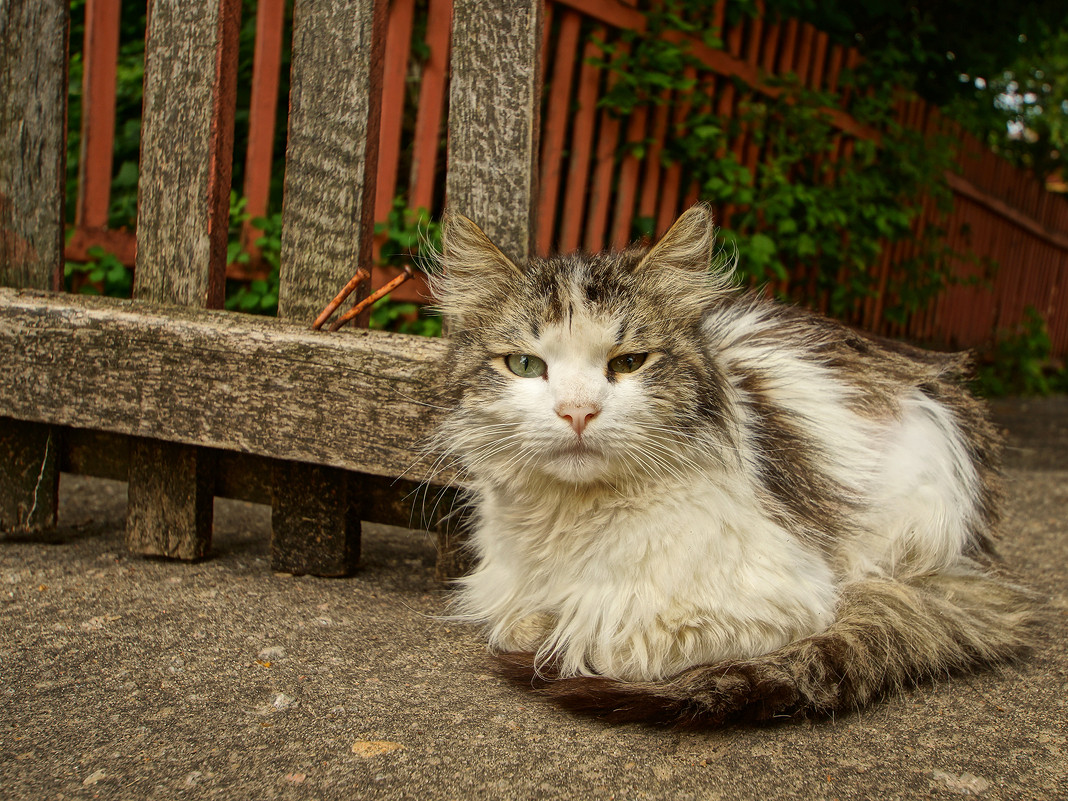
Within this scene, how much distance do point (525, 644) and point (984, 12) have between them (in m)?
6.88

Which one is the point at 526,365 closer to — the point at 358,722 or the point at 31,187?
the point at 358,722

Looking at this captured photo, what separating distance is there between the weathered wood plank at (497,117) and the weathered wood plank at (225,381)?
40 cm

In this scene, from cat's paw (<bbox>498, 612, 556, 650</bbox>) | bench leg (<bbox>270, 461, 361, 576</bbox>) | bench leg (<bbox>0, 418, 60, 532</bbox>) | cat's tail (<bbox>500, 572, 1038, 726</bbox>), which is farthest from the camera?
bench leg (<bbox>0, 418, 60, 532</bbox>)

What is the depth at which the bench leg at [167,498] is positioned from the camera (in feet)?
8.68

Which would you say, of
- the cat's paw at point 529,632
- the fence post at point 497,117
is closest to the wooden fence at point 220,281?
the fence post at point 497,117

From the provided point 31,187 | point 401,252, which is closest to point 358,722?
point 31,187

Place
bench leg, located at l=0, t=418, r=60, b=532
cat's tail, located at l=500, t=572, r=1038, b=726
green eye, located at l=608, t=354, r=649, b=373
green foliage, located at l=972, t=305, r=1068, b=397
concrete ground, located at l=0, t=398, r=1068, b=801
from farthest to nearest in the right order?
green foliage, located at l=972, t=305, r=1068, b=397
bench leg, located at l=0, t=418, r=60, b=532
green eye, located at l=608, t=354, r=649, b=373
cat's tail, located at l=500, t=572, r=1038, b=726
concrete ground, located at l=0, t=398, r=1068, b=801

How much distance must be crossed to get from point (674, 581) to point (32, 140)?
2.38m

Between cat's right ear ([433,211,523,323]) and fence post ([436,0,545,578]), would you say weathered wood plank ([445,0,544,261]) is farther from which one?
cat's right ear ([433,211,523,323])

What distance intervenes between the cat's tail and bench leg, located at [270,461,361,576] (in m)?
0.81

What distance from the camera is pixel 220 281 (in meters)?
2.57

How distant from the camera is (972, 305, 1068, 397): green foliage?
31.0 feet

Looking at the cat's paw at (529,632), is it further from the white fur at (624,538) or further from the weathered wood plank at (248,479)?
the weathered wood plank at (248,479)

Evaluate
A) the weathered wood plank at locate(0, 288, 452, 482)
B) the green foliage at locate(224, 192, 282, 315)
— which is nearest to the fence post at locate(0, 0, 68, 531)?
the weathered wood plank at locate(0, 288, 452, 482)
